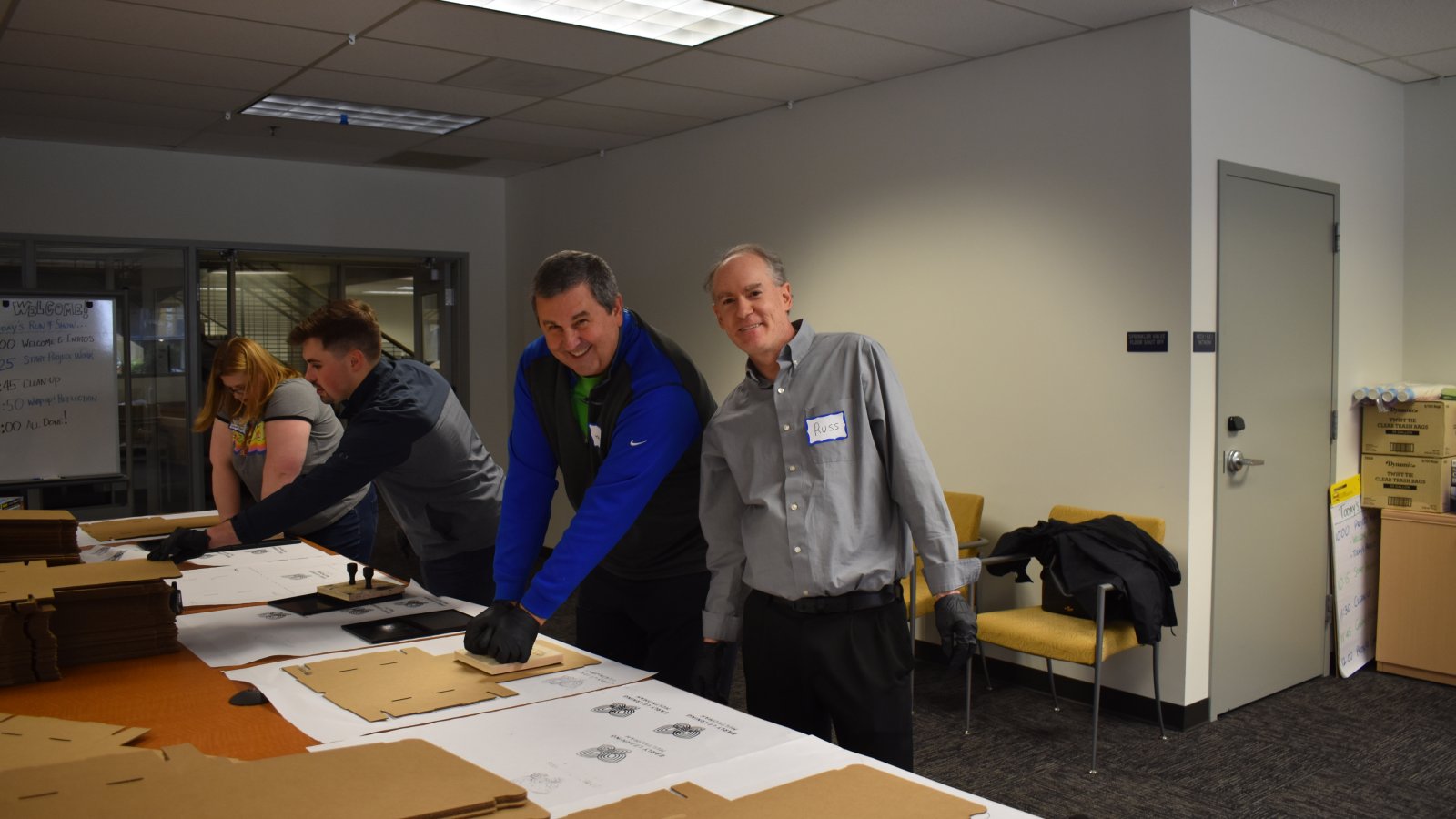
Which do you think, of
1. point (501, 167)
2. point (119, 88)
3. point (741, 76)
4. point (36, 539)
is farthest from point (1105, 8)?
point (501, 167)

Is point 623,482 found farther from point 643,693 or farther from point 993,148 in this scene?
point 993,148

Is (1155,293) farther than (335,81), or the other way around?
(335,81)

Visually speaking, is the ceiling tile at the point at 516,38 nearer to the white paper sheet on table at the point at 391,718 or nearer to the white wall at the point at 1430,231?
the white paper sheet on table at the point at 391,718

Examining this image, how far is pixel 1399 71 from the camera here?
15.4 ft

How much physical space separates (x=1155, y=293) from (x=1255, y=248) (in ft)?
1.63

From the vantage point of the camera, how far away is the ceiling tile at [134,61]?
13.9 ft

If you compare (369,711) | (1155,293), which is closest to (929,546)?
(369,711)

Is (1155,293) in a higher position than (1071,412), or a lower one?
higher

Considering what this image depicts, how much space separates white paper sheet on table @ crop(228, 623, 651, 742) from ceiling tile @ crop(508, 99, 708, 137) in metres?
3.78

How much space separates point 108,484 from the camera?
5.79 metres

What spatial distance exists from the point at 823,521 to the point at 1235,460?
2601 millimetres

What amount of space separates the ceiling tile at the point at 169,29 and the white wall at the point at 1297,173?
10.8ft

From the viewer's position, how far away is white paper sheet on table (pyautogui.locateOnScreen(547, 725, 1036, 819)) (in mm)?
1368

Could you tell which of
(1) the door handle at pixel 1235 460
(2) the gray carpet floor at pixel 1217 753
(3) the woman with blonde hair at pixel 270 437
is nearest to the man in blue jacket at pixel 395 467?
(3) the woman with blonde hair at pixel 270 437
